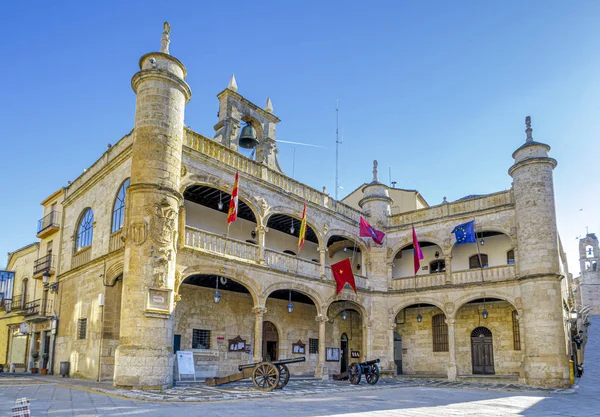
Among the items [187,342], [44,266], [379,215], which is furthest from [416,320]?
[44,266]

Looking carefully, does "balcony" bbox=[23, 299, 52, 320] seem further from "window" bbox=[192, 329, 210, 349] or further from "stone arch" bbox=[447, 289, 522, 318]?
"stone arch" bbox=[447, 289, 522, 318]

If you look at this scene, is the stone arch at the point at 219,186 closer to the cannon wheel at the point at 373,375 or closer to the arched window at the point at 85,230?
the arched window at the point at 85,230

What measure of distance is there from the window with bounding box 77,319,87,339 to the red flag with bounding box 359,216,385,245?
1172 cm

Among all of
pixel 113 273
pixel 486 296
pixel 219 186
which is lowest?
pixel 486 296

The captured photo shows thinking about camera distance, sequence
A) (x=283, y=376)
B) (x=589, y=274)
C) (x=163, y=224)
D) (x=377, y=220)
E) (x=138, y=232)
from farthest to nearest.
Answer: (x=589, y=274), (x=377, y=220), (x=283, y=376), (x=163, y=224), (x=138, y=232)

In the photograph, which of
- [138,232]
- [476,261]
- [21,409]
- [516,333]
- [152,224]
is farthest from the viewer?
[476,261]

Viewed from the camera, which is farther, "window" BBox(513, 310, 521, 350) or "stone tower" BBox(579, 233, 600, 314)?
"stone tower" BBox(579, 233, 600, 314)

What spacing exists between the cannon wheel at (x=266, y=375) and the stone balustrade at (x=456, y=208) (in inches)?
515

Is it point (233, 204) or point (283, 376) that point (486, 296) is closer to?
point (283, 376)

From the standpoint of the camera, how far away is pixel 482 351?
22688mm

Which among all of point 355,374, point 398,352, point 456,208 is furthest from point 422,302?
point 355,374

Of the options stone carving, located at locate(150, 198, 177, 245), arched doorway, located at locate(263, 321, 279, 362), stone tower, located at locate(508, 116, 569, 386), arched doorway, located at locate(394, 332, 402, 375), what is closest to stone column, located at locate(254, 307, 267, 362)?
arched doorway, located at locate(263, 321, 279, 362)

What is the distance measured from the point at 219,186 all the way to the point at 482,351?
1486 cm

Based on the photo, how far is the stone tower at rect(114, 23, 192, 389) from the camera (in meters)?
12.7
